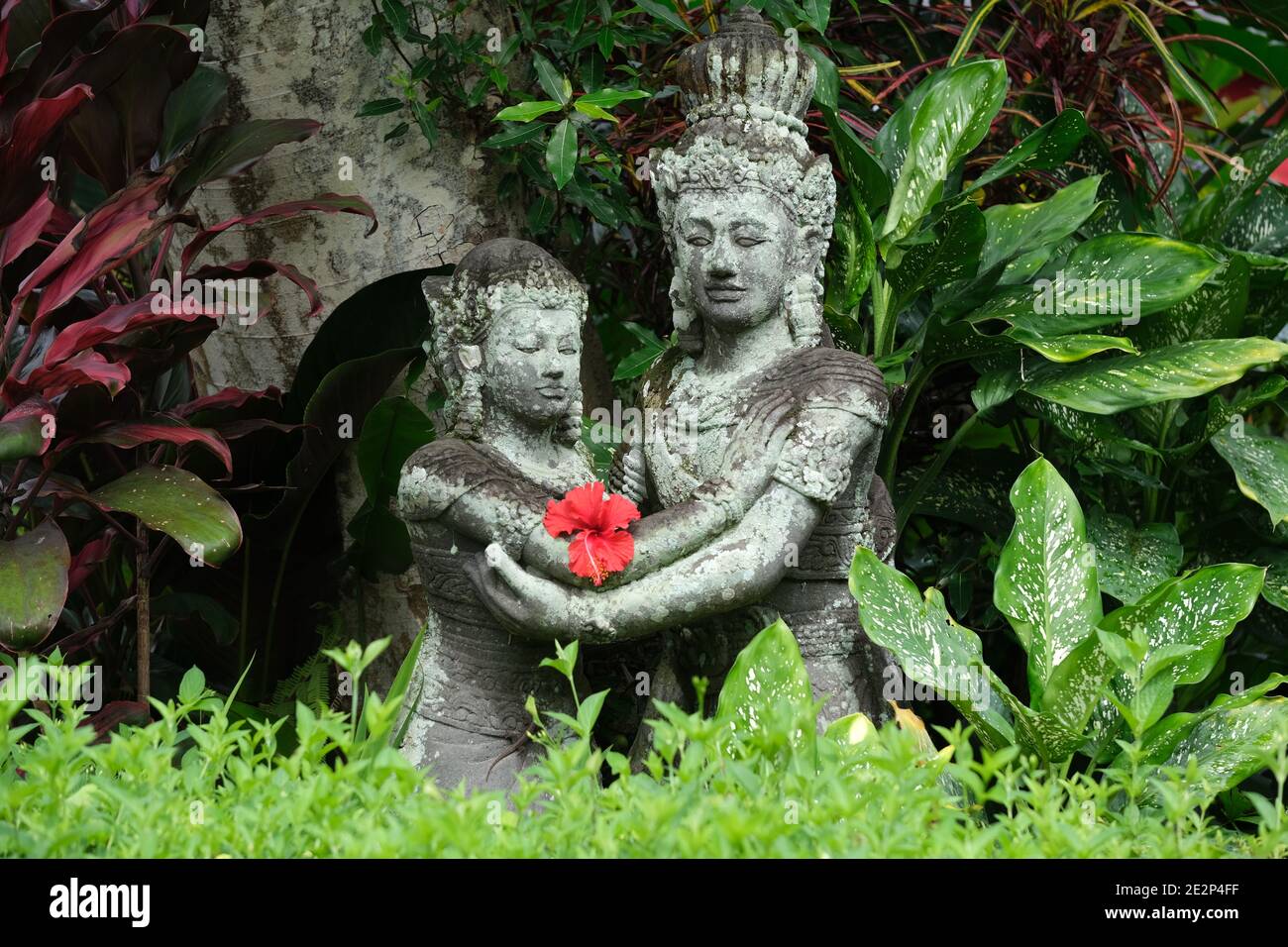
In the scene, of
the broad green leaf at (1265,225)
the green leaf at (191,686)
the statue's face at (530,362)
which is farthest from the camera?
the broad green leaf at (1265,225)

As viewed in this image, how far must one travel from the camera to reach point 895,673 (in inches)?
115

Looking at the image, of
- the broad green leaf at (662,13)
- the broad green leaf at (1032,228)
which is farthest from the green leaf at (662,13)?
the broad green leaf at (1032,228)

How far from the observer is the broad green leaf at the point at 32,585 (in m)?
2.83

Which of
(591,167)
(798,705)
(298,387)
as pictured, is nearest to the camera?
(798,705)

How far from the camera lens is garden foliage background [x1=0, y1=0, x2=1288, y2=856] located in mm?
2248

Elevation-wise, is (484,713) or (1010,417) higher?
(1010,417)

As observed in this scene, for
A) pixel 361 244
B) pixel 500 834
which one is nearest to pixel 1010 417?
pixel 361 244

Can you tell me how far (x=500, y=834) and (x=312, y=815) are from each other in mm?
278

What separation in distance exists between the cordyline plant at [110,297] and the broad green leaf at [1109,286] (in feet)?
5.26

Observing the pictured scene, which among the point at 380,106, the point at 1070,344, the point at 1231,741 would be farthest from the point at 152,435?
the point at 1231,741

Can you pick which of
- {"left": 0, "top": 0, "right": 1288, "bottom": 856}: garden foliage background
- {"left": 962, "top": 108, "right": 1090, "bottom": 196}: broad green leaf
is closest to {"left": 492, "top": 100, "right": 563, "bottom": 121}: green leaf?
{"left": 0, "top": 0, "right": 1288, "bottom": 856}: garden foliage background

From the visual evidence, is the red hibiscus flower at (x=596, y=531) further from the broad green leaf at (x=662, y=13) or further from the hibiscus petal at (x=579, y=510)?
the broad green leaf at (x=662, y=13)

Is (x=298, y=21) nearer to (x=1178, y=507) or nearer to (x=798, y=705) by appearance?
(x=798, y=705)

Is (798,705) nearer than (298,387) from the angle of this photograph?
Yes
